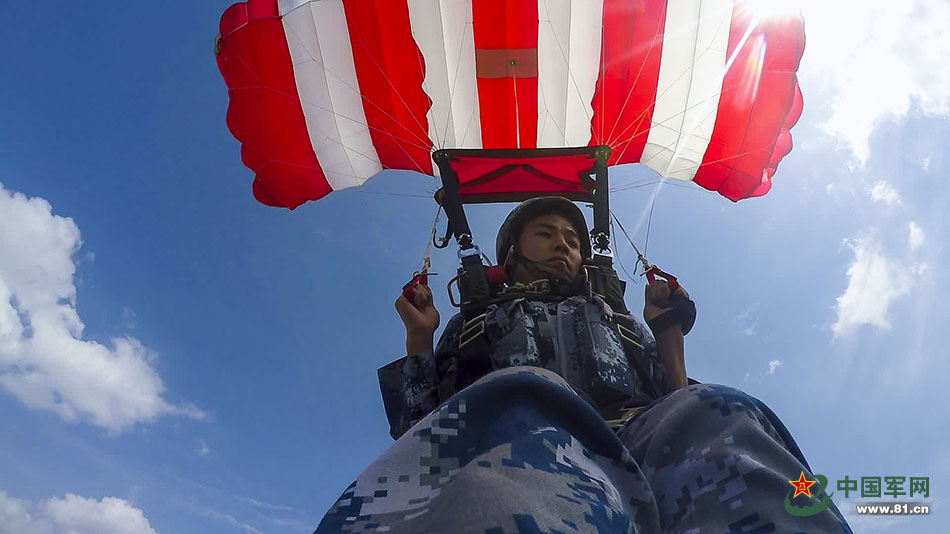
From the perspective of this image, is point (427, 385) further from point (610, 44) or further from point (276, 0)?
point (276, 0)

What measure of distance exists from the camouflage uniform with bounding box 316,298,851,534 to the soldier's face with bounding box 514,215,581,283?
53.1 inches

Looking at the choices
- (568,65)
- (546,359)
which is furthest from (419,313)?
(568,65)

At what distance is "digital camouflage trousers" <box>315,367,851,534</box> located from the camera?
0.96 metres

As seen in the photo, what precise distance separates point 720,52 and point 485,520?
4.65 m

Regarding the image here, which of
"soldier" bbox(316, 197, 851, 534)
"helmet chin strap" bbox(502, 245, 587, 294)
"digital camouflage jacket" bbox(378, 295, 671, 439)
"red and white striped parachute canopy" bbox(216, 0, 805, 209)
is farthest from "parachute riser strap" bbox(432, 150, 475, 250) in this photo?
"soldier" bbox(316, 197, 851, 534)

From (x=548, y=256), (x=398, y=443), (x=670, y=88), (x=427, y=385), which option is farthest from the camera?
(x=670, y=88)

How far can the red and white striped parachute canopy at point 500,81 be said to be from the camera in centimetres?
441

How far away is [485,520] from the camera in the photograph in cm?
88

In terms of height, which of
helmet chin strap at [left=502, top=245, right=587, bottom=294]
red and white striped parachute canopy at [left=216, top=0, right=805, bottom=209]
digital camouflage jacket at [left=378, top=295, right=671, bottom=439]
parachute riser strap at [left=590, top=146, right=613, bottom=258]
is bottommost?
digital camouflage jacket at [left=378, top=295, right=671, bottom=439]

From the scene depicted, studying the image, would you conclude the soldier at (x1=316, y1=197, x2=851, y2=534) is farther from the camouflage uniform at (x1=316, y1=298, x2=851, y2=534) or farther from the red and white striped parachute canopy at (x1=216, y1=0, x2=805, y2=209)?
the red and white striped parachute canopy at (x1=216, y1=0, x2=805, y2=209)

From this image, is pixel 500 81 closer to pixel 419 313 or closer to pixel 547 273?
pixel 547 273

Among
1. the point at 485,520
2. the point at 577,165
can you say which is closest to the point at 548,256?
the point at 577,165

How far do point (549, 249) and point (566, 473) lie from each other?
6.42 ft

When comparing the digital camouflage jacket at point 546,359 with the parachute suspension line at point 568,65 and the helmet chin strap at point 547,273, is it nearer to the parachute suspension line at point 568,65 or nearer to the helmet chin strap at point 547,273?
the helmet chin strap at point 547,273
